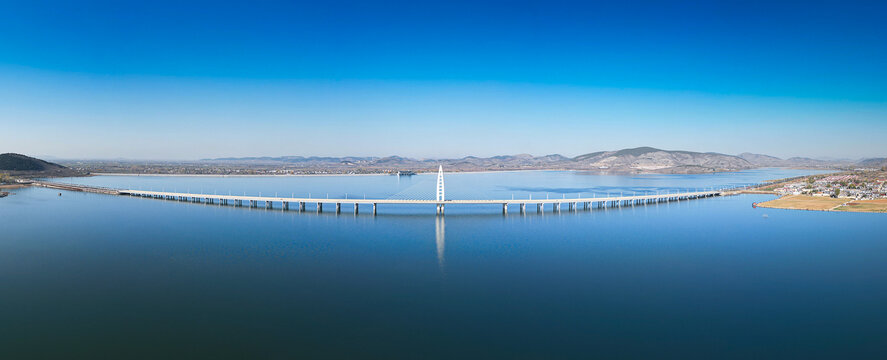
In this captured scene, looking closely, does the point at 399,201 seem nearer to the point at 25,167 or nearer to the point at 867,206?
the point at 867,206

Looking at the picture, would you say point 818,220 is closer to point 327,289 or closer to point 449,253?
point 449,253

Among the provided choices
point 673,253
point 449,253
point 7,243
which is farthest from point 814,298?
point 7,243

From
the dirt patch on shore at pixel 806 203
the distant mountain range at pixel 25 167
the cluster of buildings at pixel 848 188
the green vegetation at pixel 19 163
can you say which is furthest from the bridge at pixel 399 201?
the green vegetation at pixel 19 163

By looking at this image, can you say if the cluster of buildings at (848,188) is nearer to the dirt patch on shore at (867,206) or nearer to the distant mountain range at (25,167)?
the dirt patch on shore at (867,206)

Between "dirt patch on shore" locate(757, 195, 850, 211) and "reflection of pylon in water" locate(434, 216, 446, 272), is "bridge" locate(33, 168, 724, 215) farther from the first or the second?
"dirt patch on shore" locate(757, 195, 850, 211)

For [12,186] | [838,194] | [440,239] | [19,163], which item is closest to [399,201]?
[440,239]

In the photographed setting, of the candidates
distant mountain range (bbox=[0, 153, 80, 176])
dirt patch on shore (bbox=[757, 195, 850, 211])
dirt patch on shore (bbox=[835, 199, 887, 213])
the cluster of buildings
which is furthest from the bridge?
distant mountain range (bbox=[0, 153, 80, 176])
